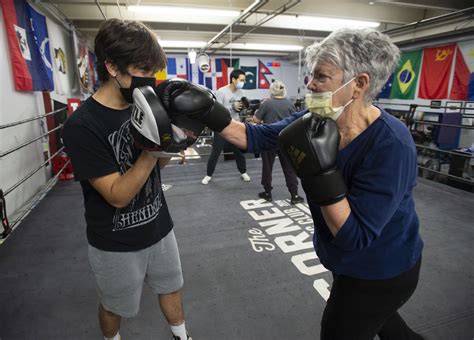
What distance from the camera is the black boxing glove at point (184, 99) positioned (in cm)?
89

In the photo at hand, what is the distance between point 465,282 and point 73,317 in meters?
2.40

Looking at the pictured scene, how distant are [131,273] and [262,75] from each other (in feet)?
36.4

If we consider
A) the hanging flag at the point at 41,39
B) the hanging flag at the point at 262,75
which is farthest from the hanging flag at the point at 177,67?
the hanging flag at the point at 41,39

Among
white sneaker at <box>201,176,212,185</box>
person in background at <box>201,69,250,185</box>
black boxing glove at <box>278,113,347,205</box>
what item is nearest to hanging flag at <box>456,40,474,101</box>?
person in background at <box>201,69,250,185</box>

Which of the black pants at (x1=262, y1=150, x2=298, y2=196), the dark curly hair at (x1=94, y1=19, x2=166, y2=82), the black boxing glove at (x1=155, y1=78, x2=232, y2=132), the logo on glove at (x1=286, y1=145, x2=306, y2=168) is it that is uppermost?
the dark curly hair at (x1=94, y1=19, x2=166, y2=82)

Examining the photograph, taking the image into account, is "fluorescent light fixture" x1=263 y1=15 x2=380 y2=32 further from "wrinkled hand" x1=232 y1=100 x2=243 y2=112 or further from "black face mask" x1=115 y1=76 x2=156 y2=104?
"black face mask" x1=115 y1=76 x2=156 y2=104

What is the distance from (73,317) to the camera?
1640 mm

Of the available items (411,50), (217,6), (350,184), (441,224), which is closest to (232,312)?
(350,184)

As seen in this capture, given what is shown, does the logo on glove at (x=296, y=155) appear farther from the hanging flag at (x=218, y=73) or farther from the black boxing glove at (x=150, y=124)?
the hanging flag at (x=218, y=73)

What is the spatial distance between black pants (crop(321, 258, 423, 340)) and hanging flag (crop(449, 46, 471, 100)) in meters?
7.05

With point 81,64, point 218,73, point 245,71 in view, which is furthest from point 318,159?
point 245,71

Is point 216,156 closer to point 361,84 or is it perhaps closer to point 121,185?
point 121,185

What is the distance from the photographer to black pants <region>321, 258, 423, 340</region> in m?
0.93

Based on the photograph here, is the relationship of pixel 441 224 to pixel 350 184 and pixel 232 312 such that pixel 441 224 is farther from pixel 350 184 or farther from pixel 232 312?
pixel 350 184
